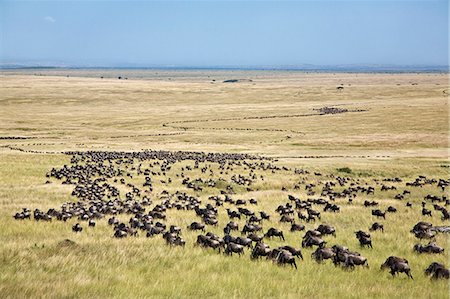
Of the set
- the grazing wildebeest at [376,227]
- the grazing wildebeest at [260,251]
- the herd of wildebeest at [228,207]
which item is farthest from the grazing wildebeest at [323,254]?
the grazing wildebeest at [376,227]

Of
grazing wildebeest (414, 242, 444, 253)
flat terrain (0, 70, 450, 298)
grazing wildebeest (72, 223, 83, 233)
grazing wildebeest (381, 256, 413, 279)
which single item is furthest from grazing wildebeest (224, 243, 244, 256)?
grazing wildebeest (72, 223, 83, 233)

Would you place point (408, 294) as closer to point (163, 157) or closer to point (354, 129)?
point (163, 157)

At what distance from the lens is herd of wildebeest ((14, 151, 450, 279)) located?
14.4 m

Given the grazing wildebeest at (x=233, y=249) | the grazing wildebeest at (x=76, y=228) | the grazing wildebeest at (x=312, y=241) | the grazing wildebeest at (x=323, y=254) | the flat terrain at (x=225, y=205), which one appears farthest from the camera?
the grazing wildebeest at (x=76, y=228)

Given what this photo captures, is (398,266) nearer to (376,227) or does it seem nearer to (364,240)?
(364,240)

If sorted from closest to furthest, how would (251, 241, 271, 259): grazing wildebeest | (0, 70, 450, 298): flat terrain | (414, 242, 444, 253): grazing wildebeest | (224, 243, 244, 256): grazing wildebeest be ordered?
(0, 70, 450, 298): flat terrain
(251, 241, 271, 259): grazing wildebeest
(224, 243, 244, 256): grazing wildebeest
(414, 242, 444, 253): grazing wildebeest

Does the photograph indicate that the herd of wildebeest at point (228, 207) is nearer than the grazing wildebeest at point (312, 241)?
Yes

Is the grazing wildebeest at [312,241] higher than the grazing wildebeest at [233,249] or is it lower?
lower

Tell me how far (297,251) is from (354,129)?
82266 mm

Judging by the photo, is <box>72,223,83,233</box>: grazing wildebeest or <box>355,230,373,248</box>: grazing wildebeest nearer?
<box>355,230,373,248</box>: grazing wildebeest

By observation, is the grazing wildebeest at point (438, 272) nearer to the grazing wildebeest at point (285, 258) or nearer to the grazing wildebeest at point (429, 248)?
the grazing wildebeest at point (429, 248)

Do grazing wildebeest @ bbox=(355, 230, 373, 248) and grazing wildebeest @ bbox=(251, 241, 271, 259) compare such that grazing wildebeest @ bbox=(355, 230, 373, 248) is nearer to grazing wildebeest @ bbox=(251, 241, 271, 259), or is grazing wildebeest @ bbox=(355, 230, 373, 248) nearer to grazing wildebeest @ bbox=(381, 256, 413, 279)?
grazing wildebeest @ bbox=(381, 256, 413, 279)

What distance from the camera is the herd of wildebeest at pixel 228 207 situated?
568 inches

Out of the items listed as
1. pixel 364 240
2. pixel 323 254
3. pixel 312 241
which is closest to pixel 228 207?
pixel 312 241
